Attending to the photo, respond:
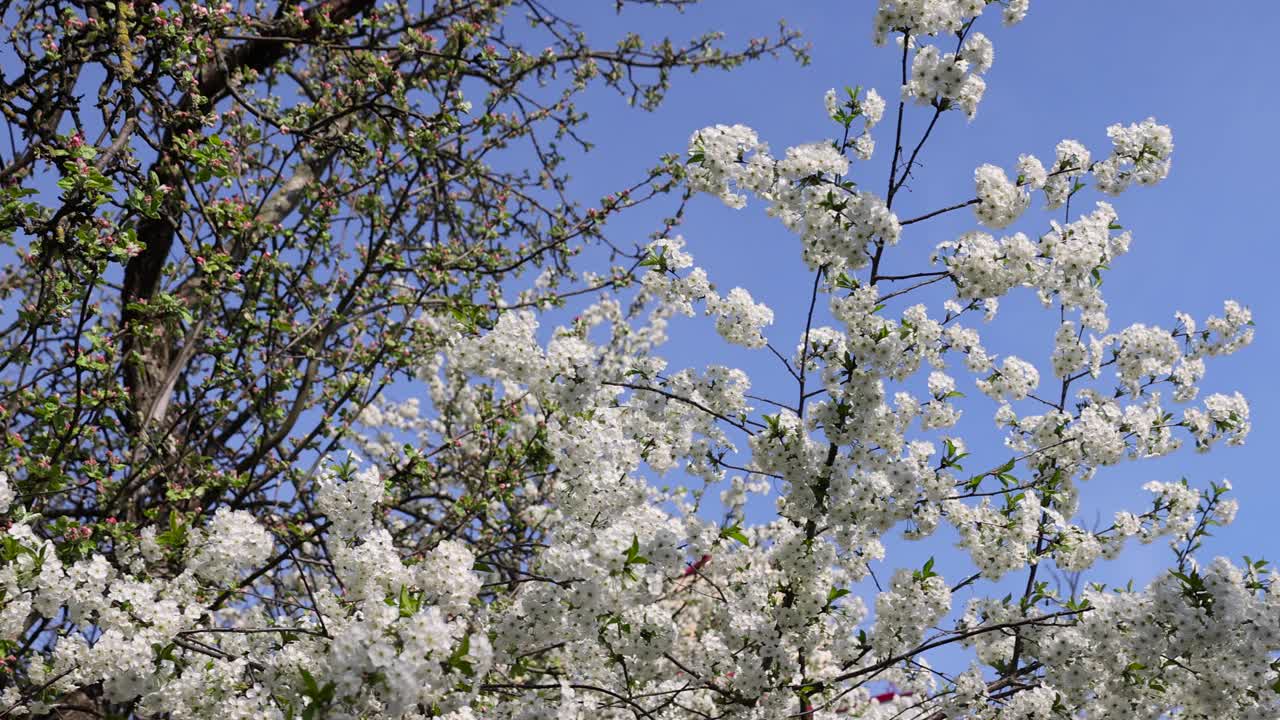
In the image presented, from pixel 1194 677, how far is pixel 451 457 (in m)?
5.08

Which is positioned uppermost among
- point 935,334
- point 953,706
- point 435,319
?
point 435,319

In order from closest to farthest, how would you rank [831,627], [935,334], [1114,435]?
1. [935,334]
2. [831,627]
3. [1114,435]

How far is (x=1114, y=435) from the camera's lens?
18.4 feet

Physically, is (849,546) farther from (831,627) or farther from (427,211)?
(427,211)

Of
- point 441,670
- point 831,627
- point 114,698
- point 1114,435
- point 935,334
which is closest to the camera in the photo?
point 441,670

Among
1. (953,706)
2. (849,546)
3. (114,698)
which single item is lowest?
(114,698)

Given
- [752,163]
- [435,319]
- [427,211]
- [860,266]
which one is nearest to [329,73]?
[427,211]

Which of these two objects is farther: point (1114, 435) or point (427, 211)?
point (427, 211)

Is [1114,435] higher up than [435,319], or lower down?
lower down

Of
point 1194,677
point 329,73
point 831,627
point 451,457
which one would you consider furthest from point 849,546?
point 329,73

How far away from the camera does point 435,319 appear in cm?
767

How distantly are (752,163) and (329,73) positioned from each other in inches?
167

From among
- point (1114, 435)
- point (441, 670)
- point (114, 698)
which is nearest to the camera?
point (441, 670)

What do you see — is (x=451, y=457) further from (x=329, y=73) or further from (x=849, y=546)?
(x=849, y=546)
